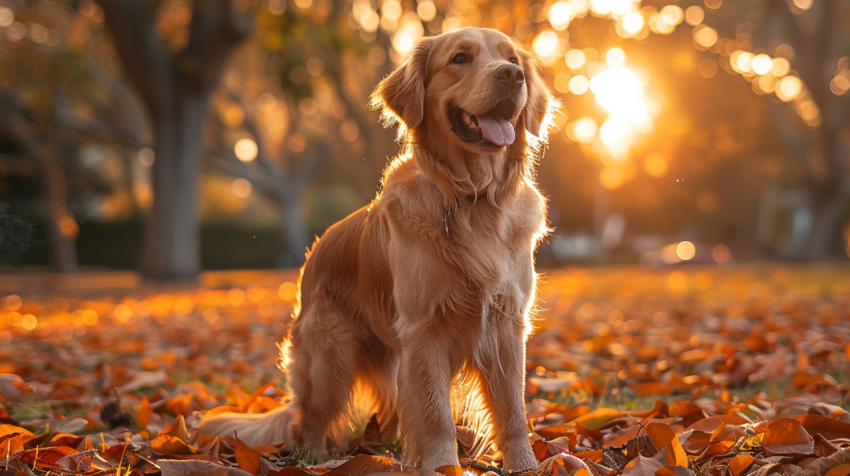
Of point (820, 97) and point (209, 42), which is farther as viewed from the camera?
point (820, 97)

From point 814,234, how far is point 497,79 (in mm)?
20757

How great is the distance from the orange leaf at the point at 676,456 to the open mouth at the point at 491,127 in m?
1.27

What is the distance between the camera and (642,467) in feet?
6.21

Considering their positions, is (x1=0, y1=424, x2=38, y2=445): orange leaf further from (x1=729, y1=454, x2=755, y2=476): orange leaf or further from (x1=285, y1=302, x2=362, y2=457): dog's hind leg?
(x1=729, y1=454, x2=755, y2=476): orange leaf

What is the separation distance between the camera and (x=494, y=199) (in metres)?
2.55

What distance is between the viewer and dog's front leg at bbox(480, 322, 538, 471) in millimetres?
2365

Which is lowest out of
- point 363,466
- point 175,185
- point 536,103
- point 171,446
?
point 171,446

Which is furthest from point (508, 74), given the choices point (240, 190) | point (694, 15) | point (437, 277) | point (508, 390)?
point (240, 190)

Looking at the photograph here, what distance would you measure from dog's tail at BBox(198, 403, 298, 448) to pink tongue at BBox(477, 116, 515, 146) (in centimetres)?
150

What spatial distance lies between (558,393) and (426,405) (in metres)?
1.43

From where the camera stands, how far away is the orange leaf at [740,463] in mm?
1933

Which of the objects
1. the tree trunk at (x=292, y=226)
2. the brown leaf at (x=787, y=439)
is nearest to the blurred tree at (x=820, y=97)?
the tree trunk at (x=292, y=226)

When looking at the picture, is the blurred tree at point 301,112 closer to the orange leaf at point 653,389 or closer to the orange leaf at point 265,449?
the orange leaf at point 653,389

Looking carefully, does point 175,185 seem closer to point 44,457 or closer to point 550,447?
point 44,457
